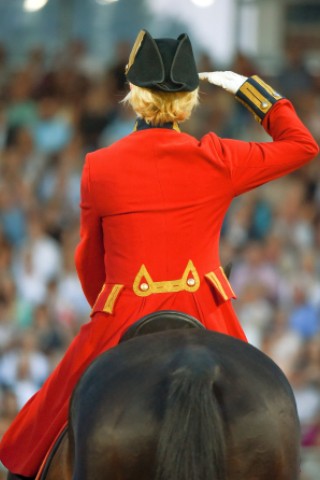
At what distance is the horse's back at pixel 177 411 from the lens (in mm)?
3428

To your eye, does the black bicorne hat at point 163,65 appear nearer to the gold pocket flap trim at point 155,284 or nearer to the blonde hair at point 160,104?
the blonde hair at point 160,104

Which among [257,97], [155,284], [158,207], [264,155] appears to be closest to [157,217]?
[158,207]

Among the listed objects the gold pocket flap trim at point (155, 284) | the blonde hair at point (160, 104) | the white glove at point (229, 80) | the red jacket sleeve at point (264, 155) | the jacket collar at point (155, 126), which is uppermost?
the white glove at point (229, 80)

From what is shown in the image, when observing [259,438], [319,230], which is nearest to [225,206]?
[259,438]

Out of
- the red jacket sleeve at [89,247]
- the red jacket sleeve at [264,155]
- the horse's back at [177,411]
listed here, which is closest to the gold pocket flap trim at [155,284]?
the red jacket sleeve at [89,247]

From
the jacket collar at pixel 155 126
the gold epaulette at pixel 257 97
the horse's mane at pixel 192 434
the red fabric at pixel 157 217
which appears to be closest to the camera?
the horse's mane at pixel 192 434

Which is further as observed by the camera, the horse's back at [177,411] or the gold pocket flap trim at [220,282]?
the gold pocket flap trim at [220,282]

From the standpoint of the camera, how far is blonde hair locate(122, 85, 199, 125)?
13.6ft

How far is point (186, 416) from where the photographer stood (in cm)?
338

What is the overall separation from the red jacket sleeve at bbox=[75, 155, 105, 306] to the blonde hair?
0.25 m

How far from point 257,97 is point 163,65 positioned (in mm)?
434

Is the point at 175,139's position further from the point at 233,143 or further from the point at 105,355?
the point at 105,355

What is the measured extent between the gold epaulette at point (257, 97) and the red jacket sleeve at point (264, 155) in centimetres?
12

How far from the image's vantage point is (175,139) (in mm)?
Result: 4160
